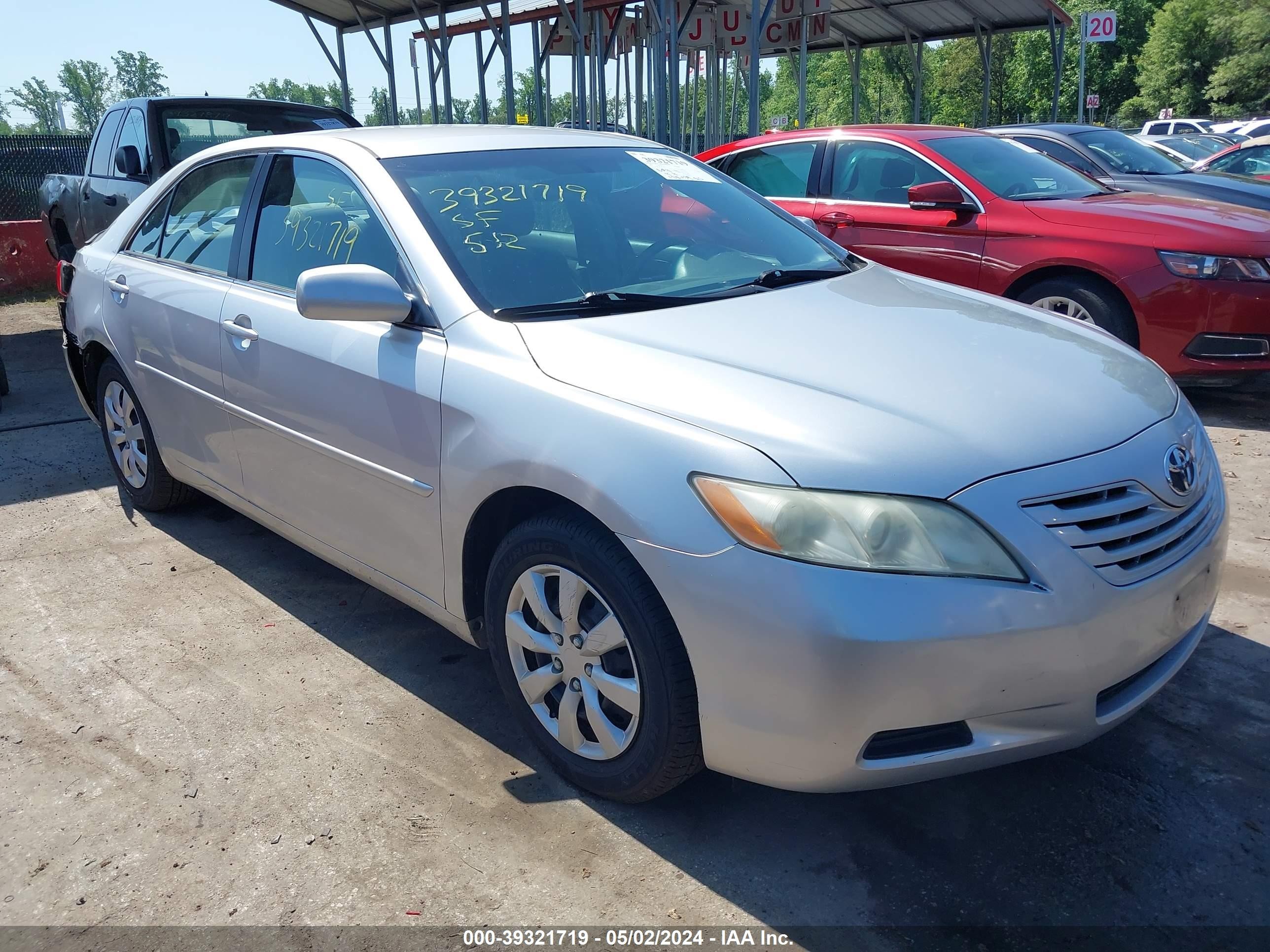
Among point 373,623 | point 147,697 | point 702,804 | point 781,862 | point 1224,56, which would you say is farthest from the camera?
point 1224,56

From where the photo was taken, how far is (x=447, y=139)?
133 inches

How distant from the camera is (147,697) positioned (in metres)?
3.18

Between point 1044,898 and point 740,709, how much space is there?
0.80m

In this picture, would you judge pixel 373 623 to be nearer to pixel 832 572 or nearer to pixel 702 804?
pixel 702 804

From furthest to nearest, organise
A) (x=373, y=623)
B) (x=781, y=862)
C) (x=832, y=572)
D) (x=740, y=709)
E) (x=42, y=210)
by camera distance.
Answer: (x=42, y=210), (x=373, y=623), (x=781, y=862), (x=740, y=709), (x=832, y=572)

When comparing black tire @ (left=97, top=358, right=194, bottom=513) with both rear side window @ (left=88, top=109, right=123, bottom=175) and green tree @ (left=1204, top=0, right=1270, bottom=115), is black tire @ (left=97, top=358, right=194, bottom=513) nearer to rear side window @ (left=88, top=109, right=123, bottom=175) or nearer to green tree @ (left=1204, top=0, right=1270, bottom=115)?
rear side window @ (left=88, top=109, right=123, bottom=175)

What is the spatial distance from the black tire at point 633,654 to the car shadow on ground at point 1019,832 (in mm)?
135

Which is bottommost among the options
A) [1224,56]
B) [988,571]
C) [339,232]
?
[988,571]

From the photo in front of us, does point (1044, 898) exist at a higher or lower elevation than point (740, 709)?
lower

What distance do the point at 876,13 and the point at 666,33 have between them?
6.05 metres

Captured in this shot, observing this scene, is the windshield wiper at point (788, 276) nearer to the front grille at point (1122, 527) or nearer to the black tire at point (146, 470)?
the front grille at point (1122, 527)


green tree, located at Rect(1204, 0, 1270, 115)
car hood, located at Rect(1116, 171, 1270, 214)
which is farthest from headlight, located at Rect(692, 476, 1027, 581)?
green tree, located at Rect(1204, 0, 1270, 115)

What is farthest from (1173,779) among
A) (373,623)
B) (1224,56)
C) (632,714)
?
(1224,56)

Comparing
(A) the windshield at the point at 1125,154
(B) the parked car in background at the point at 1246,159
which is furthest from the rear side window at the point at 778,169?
(B) the parked car in background at the point at 1246,159
